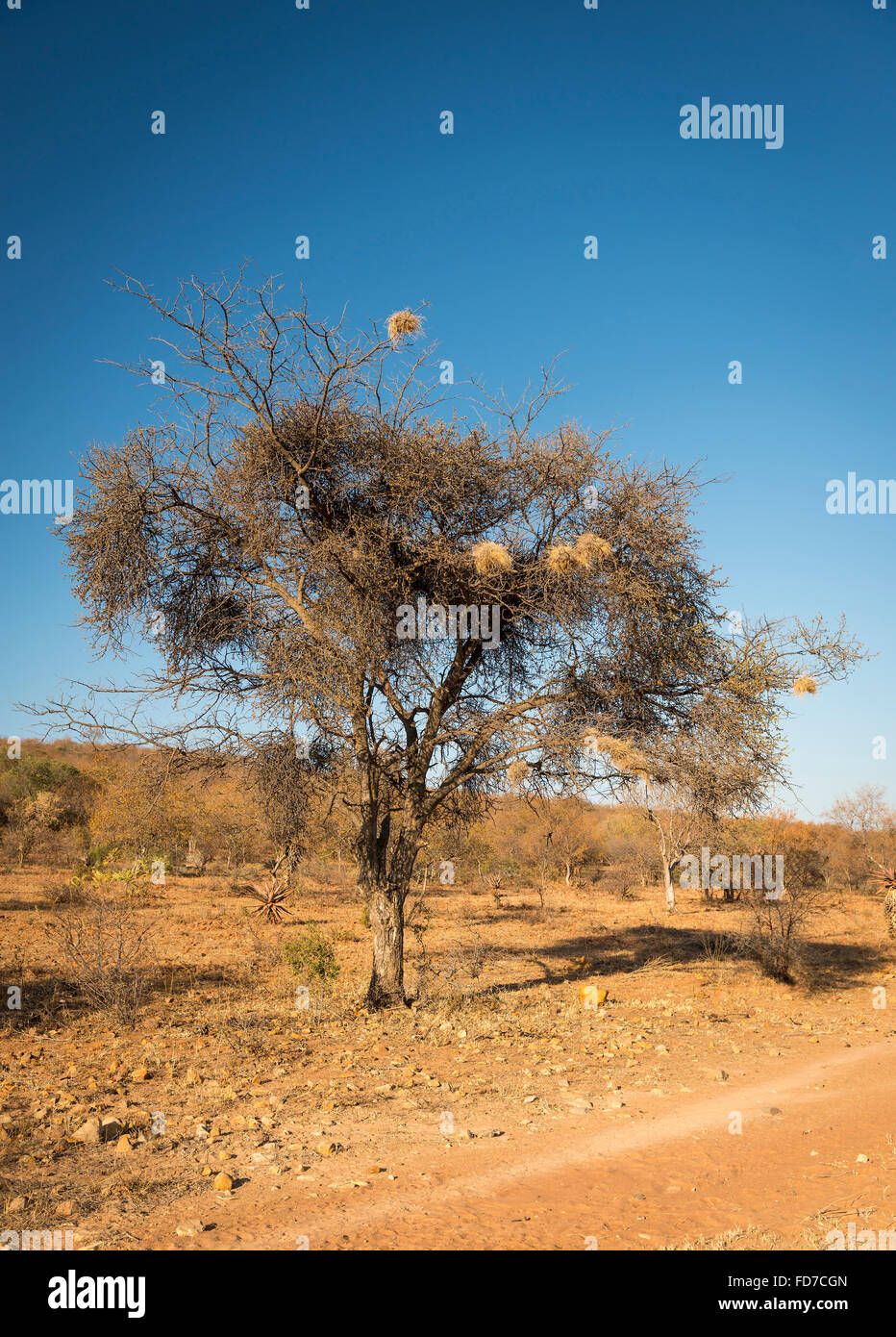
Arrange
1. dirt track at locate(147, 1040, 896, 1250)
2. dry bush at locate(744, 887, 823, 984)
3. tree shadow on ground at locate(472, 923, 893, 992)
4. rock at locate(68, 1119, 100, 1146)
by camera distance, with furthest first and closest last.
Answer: tree shadow on ground at locate(472, 923, 893, 992) < dry bush at locate(744, 887, 823, 984) < rock at locate(68, 1119, 100, 1146) < dirt track at locate(147, 1040, 896, 1250)

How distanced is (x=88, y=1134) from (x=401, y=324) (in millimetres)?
7458

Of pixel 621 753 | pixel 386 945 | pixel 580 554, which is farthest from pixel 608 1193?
pixel 580 554

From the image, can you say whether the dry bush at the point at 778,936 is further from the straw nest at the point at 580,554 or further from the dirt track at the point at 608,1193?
the straw nest at the point at 580,554

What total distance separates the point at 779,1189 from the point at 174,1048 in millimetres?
5594

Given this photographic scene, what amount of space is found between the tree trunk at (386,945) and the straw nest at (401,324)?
638 centimetres

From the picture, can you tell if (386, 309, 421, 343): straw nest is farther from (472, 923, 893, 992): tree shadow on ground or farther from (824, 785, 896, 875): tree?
(824, 785, 896, 875): tree

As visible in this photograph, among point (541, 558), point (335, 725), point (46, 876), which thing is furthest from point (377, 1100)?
point (46, 876)

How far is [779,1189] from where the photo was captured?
520 centimetres

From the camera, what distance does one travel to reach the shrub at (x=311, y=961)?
37.8 ft

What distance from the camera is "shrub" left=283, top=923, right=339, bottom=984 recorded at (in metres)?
11.5

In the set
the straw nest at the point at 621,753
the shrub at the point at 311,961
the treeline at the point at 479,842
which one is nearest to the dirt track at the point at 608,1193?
the straw nest at the point at 621,753

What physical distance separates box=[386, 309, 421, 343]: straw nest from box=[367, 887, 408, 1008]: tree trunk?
638cm

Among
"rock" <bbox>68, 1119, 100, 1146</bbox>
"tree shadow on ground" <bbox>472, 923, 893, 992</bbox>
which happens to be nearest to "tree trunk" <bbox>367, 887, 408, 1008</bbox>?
"tree shadow on ground" <bbox>472, 923, 893, 992</bbox>
